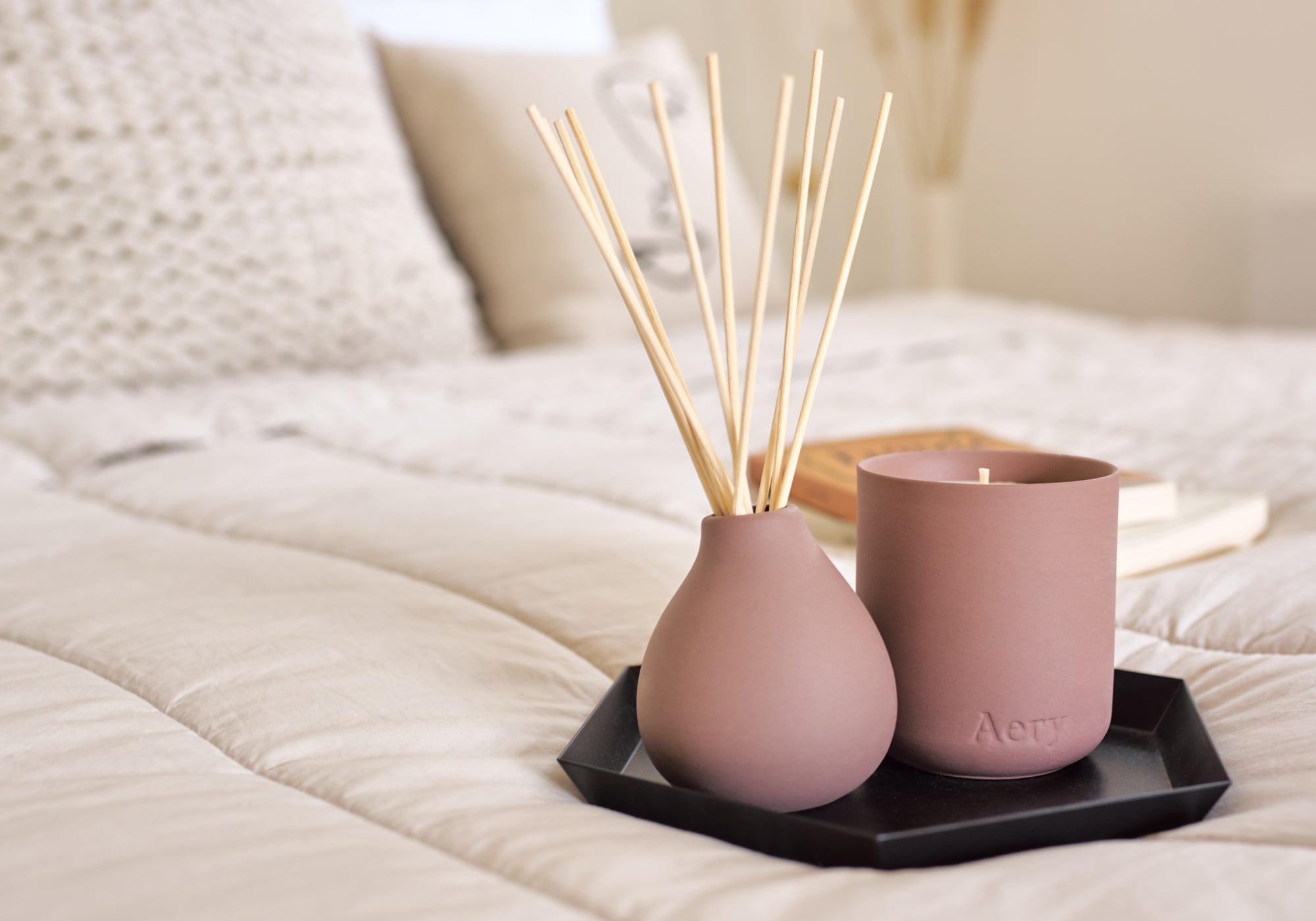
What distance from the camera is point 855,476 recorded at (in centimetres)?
67

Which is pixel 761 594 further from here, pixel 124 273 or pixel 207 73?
pixel 207 73

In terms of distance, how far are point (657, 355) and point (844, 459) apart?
1.19 ft

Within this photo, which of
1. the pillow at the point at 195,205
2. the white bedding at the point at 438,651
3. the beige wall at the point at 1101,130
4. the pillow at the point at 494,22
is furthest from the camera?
the beige wall at the point at 1101,130

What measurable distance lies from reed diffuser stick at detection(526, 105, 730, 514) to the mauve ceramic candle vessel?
0.20ft

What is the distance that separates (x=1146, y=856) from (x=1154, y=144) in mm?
2587

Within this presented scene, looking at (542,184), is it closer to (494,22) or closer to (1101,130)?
(494,22)

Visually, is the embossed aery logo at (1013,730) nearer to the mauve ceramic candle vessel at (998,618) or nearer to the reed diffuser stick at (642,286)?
the mauve ceramic candle vessel at (998,618)

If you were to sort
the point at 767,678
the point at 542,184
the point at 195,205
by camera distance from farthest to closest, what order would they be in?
1. the point at 542,184
2. the point at 195,205
3. the point at 767,678

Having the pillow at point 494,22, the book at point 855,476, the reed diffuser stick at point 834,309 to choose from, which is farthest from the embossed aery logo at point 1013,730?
the pillow at point 494,22

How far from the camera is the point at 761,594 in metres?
0.39

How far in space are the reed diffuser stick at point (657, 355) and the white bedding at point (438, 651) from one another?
115 millimetres

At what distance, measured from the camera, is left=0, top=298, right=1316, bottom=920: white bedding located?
33 cm

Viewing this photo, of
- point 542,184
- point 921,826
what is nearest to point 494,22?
point 542,184

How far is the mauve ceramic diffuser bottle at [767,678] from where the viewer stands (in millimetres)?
375
